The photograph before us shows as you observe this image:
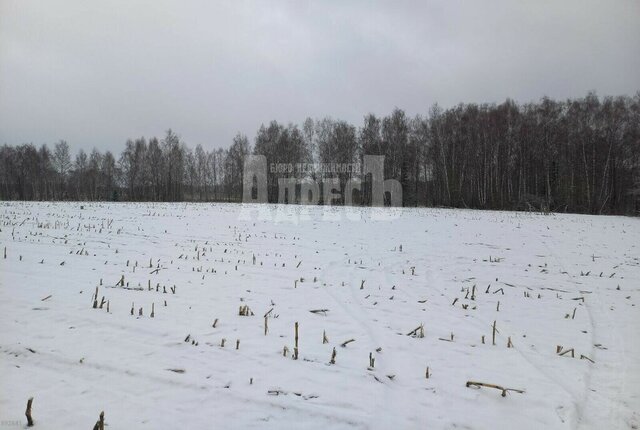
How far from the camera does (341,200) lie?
5062 centimetres

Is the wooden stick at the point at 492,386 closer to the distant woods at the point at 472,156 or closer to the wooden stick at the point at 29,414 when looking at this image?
the wooden stick at the point at 29,414

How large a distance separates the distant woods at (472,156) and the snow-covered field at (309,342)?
3117 cm

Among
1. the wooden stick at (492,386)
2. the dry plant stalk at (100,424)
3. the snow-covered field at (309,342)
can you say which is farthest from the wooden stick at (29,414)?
the wooden stick at (492,386)

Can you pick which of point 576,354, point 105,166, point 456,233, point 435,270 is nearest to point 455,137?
point 456,233

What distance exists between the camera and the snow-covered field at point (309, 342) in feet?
10.0

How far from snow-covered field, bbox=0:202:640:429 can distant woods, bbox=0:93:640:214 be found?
31.2 meters

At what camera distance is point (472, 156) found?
45500 millimetres

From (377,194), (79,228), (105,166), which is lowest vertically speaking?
(79,228)

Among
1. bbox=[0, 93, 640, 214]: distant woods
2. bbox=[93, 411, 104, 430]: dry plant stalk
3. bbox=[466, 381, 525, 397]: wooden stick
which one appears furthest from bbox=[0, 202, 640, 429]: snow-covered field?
bbox=[0, 93, 640, 214]: distant woods

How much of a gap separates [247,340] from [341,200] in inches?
1832

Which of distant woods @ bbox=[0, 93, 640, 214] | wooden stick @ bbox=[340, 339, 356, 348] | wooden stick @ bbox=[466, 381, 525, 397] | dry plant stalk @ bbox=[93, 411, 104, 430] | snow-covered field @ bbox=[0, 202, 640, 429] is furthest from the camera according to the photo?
distant woods @ bbox=[0, 93, 640, 214]

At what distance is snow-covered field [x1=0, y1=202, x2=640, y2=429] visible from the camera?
3.05m

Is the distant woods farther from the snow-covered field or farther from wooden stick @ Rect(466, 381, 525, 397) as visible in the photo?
wooden stick @ Rect(466, 381, 525, 397)

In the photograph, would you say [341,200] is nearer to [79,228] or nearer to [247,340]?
[79,228]
